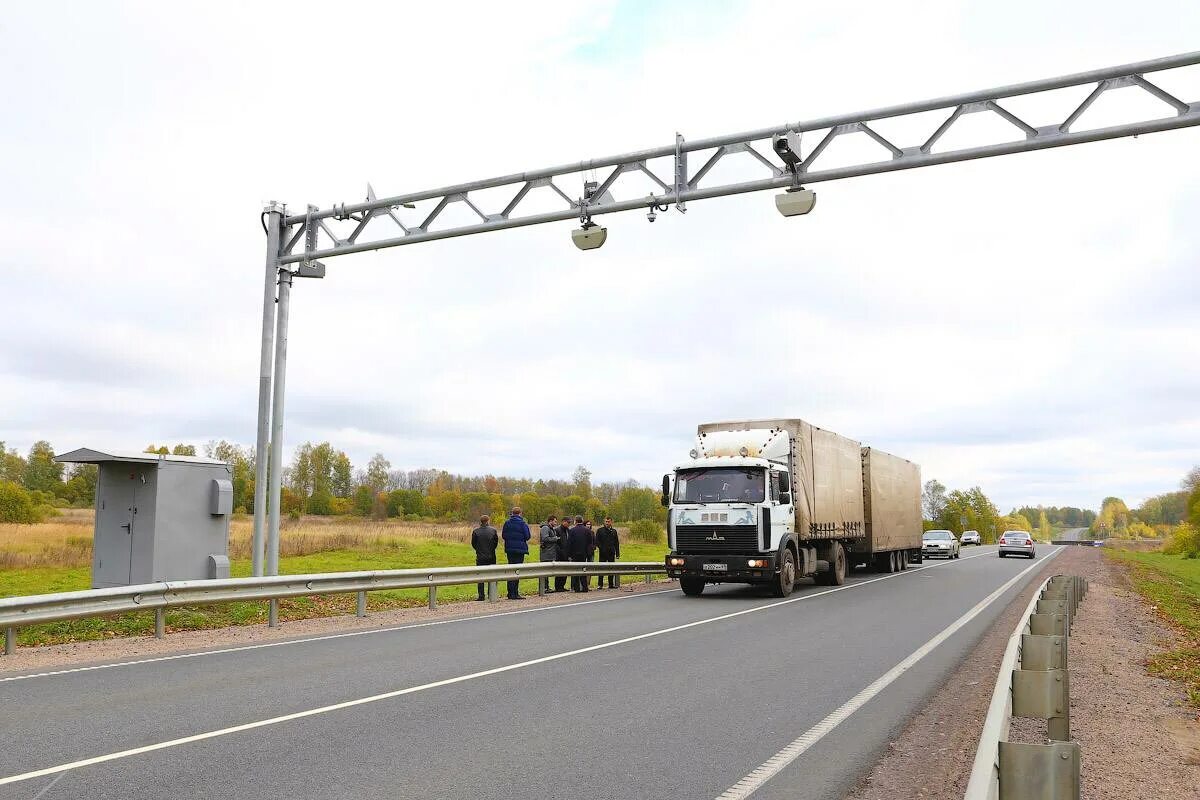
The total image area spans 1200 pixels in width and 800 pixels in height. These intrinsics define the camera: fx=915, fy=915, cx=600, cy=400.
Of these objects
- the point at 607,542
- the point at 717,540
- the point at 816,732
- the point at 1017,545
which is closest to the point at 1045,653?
the point at 816,732

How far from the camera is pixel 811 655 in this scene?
34.5 feet

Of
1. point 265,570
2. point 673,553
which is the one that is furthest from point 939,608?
point 265,570

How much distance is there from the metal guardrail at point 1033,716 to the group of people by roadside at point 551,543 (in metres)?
11.8

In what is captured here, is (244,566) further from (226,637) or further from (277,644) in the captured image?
(277,644)

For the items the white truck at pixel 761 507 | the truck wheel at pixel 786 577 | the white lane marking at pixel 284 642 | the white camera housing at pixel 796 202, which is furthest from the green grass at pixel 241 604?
the white camera housing at pixel 796 202

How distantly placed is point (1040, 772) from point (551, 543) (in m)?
17.7

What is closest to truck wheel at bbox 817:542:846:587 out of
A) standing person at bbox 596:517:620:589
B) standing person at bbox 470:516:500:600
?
standing person at bbox 596:517:620:589

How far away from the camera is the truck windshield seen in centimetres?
1867

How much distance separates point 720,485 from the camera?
19.0m

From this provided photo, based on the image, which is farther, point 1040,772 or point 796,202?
point 796,202

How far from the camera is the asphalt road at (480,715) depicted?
5316 millimetres

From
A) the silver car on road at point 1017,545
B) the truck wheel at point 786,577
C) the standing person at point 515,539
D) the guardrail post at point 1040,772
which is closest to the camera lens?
the guardrail post at point 1040,772

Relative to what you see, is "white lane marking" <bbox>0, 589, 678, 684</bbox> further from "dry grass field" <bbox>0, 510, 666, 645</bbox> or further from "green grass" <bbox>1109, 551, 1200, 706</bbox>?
"green grass" <bbox>1109, 551, 1200, 706</bbox>

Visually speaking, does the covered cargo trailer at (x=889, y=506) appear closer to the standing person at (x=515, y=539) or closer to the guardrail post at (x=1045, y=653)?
the standing person at (x=515, y=539)
